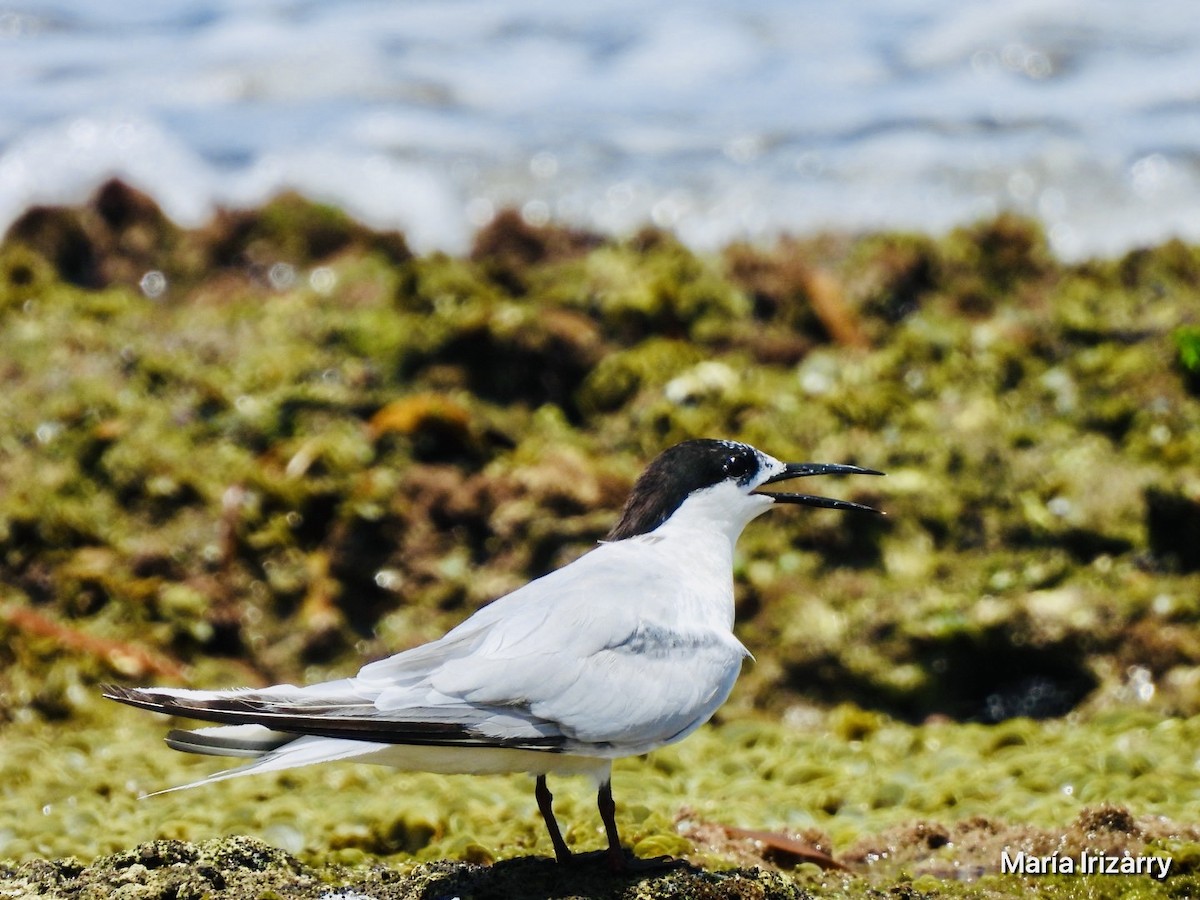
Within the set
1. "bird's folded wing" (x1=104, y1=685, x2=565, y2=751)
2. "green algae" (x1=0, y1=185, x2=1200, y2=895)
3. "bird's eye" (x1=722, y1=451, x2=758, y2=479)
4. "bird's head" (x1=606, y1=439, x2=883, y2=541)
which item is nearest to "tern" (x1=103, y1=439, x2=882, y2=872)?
"bird's folded wing" (x1=104, y1=685, x2=565, y2=751)

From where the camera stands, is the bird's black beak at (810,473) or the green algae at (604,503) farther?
the green algae at (604,503)

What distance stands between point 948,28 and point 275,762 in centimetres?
1591

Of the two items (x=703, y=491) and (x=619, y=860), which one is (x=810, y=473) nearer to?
(x=703, y=491)

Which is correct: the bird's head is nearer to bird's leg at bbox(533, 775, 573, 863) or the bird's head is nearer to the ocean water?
bird's leg at bbox(533, 775, 573, 863)

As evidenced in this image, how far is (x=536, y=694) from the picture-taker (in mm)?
3455

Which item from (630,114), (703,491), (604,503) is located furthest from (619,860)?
(630,114)

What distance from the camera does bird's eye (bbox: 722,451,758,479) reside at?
14.8 ft

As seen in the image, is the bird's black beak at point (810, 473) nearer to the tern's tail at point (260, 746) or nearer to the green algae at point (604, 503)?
the green algae at point (604, 503)

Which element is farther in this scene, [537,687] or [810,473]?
[810,473]

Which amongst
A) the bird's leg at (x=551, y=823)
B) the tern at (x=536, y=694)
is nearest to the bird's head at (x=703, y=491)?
the tern at (x=536, y=694)

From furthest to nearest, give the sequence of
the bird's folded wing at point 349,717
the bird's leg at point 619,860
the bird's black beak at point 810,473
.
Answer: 1. the bird's black beak at point 810,473
2. the bird's leg at point 619,860
3. the bird's folded wing at point 349,717

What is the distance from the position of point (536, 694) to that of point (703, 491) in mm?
1181

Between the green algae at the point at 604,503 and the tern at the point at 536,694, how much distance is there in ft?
2.30

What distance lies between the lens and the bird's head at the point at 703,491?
4.40 metres
